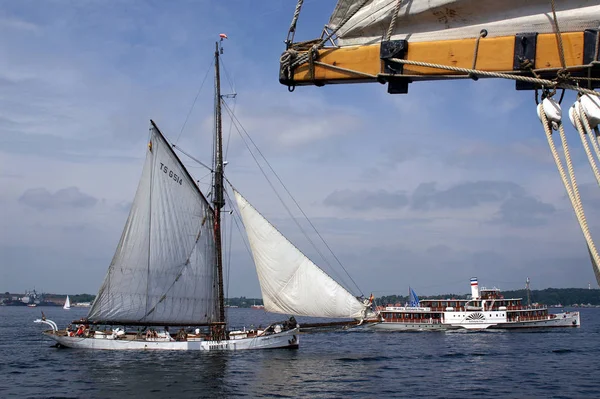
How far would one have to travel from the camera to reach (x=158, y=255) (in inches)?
1649

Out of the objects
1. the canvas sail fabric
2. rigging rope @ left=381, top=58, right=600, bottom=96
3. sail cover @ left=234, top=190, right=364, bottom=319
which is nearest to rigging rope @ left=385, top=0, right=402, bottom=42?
the canvas sail fabric

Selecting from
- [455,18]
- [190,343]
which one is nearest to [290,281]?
[190,343]

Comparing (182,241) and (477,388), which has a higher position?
(182,241)

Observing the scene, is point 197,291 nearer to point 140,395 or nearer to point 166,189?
point 166,189

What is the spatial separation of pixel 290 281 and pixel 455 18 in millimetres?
35945

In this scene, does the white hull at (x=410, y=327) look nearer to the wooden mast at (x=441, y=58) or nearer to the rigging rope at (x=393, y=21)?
the wooden mast at (x=441, y=58)

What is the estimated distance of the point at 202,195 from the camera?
4503cm

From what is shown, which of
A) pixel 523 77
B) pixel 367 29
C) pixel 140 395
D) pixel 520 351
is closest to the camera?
pixel 523 77

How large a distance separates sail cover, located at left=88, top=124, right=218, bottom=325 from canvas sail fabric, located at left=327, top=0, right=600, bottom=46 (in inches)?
1392

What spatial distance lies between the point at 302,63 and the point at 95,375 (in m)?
32.0

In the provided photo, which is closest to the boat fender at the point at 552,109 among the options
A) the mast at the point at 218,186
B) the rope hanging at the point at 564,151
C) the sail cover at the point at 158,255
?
the rope hanging at the point at 564,151

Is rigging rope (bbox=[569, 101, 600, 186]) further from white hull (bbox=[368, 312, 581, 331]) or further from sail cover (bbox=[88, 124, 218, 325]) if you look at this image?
white hull (bbox=[368, 312, 581, 331])

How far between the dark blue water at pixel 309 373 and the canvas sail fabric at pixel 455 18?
24.0m

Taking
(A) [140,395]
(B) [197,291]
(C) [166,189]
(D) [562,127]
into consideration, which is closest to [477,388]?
(A) [140,395]
